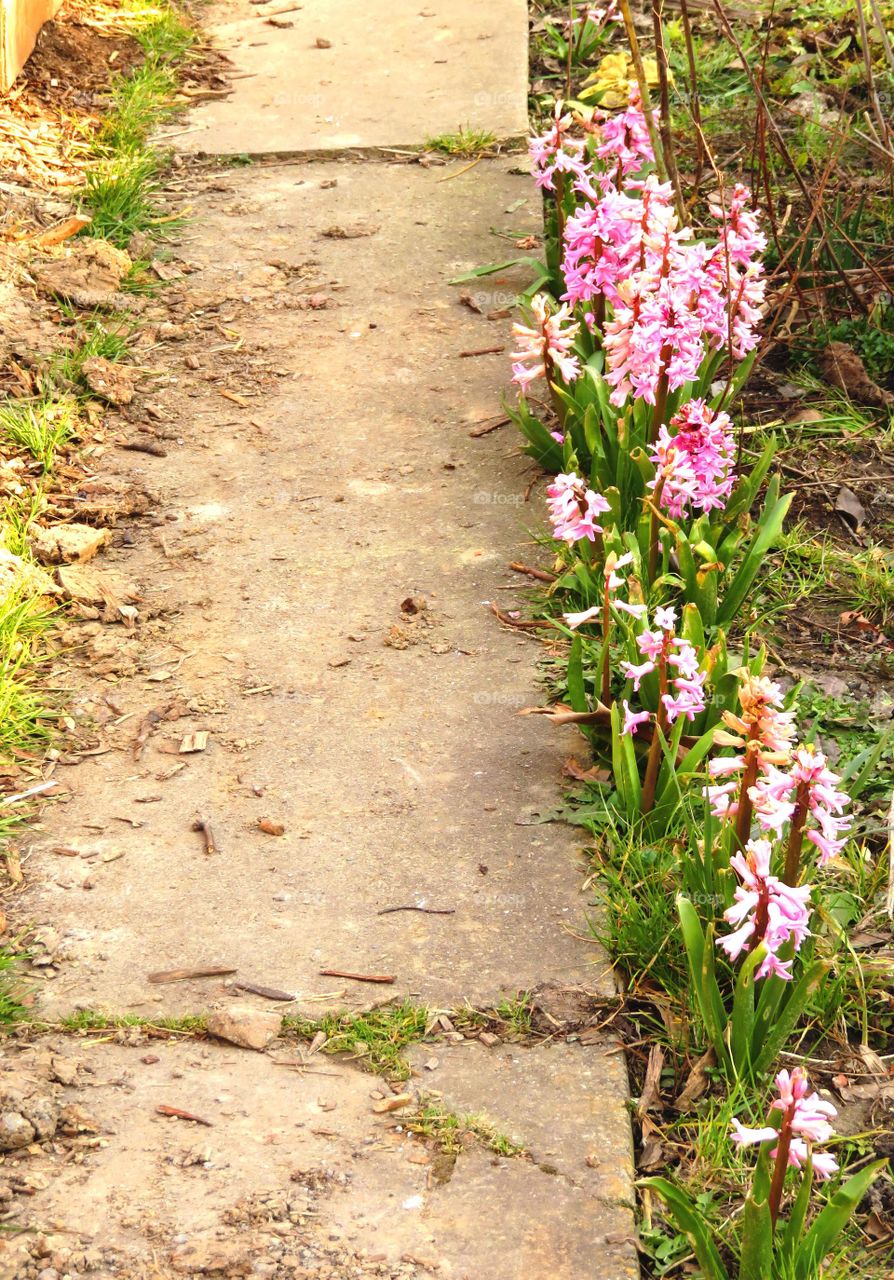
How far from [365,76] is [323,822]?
14.8 feet

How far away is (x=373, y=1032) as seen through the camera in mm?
2717

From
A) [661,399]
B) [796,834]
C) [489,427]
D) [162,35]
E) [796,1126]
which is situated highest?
[162,35]

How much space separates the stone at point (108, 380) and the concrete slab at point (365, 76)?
1.71 meters

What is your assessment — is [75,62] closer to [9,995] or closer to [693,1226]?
[9,995]

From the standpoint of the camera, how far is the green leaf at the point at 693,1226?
214 centimetres

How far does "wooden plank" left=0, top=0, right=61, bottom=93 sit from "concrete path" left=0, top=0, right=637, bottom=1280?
153cm

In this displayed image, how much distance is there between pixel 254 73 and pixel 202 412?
2753mm

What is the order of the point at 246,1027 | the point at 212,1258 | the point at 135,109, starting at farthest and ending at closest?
1. the point at 135,109
2. the point at 246,1027
3. the point at 212,1258

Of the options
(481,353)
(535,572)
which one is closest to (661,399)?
(535,572)

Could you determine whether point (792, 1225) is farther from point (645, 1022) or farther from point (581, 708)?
point (581, 708)

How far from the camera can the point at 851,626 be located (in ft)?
12.6

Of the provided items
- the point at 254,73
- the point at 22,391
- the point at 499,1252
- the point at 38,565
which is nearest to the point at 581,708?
the point at 499,1252

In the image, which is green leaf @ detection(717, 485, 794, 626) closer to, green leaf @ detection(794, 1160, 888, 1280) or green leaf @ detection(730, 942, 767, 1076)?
green leaf @ detection(730, 942, 767, 1076)

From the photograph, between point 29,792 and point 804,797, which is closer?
point 804,797
